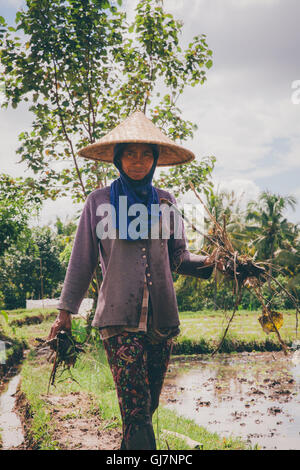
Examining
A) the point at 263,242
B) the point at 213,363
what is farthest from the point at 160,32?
the point at 263,242

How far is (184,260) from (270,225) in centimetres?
2963

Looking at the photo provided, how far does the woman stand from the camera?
1955mm

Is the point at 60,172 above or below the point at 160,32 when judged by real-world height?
below

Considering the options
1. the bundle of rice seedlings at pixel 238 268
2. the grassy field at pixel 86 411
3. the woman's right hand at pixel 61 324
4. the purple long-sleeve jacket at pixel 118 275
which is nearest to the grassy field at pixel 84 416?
the grassy field at pixel 86 411

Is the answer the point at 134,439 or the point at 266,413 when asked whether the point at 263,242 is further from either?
the point at 134,439

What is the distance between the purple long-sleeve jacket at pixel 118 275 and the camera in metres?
2.03

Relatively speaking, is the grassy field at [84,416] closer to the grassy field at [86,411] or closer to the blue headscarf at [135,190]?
the grassy field at [86,411]

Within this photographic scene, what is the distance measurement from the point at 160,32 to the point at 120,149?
10.2 ft

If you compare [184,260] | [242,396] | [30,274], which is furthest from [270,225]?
[184,260]

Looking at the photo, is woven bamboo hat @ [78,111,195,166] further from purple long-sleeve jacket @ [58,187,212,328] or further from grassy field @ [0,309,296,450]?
grassy field @ [0,309,296,450]

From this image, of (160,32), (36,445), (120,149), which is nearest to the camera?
(120,149)

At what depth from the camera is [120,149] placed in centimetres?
221

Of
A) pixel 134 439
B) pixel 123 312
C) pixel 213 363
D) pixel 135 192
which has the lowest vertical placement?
pixel 213 363

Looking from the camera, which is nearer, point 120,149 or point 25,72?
point 120,149
